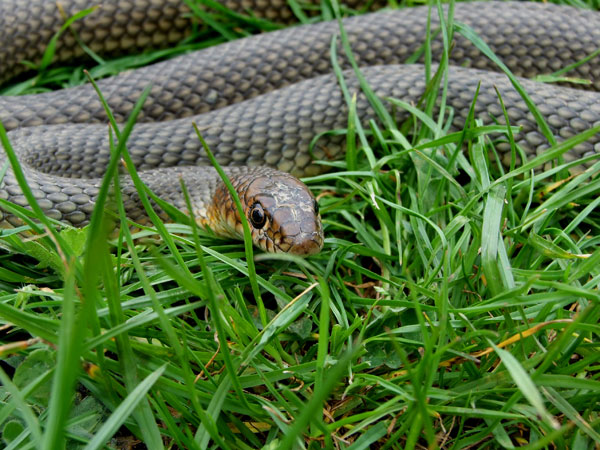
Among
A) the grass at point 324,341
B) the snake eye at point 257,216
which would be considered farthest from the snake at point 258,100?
the grass at point 324,341

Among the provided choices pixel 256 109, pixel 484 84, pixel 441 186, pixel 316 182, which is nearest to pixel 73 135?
pixel 256 109

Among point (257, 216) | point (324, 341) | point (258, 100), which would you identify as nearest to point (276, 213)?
point (257, 216)

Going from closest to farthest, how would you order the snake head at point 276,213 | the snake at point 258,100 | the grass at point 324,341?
the grass at point 324,341, the snake head at point 276,213, the snake at point 258,100

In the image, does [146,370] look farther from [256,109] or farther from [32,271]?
[256,109]

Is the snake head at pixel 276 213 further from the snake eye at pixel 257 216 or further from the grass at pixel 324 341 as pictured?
the grass at pixel 324 341

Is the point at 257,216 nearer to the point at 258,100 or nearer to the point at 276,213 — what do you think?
the point at 276,213

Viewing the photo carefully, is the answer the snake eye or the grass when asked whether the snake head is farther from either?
the grass
